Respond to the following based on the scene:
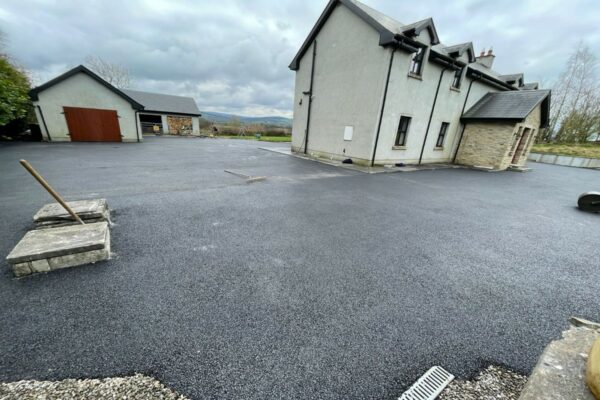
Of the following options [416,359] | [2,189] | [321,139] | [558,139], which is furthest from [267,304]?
[558,139]

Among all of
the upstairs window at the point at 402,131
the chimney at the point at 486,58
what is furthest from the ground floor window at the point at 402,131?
the chimney at the point at 486,58

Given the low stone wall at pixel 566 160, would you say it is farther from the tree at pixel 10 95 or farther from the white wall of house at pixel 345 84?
the tree at pixel 10 95

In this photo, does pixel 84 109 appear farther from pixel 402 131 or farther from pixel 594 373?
pixel 594 373

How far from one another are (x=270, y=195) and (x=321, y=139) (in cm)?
905

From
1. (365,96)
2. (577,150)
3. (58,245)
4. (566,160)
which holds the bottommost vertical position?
(58,245)

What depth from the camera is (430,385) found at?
176cm

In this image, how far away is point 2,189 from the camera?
224 inches

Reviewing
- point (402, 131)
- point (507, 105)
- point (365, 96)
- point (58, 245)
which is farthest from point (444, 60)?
point (58, 245)

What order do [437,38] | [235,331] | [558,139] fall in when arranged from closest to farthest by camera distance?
1. [235,331]
2. [437,38]
3. [558,139]

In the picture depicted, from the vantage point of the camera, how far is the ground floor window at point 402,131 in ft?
41.9

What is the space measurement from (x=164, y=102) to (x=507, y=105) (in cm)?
3574

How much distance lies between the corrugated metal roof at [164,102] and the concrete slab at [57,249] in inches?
1180

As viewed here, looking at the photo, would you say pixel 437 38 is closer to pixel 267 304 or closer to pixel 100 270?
pixel 267 304

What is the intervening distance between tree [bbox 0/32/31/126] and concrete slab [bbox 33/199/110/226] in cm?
1430
